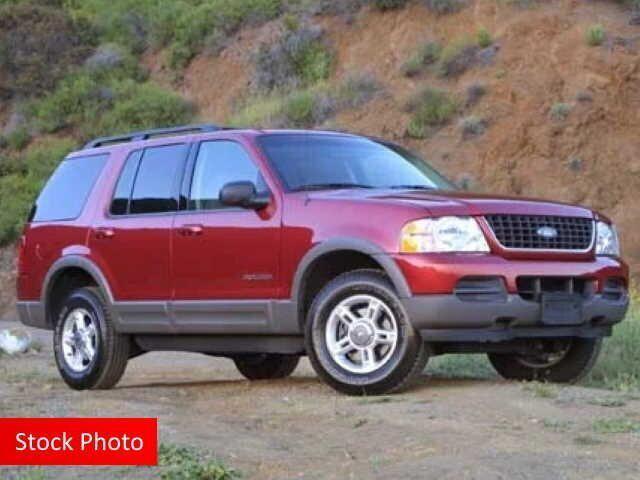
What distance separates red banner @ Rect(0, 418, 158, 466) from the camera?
6.17 m

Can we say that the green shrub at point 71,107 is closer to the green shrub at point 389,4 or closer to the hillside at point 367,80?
the hillside at point 367,80

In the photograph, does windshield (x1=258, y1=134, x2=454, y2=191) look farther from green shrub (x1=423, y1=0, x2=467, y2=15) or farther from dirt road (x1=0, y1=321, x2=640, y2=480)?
green shrub (x1=423, y1=0, x2=467, y2=15)

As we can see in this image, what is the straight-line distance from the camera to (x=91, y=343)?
1024 centimetres

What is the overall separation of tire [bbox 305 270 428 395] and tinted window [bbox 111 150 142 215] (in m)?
2.19

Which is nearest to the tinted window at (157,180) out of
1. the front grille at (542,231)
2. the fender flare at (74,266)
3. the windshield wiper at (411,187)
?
the fender flare at (74,266)

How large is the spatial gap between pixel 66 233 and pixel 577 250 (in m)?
4.07

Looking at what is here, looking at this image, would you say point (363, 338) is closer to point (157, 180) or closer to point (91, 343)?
point (157, 180)

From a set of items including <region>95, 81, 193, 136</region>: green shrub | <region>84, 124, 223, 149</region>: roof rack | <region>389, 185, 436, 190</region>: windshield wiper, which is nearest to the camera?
<region>389, 185, 436, 190</region>: windshield wiper

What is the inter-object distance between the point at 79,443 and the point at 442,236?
2770 millimetres

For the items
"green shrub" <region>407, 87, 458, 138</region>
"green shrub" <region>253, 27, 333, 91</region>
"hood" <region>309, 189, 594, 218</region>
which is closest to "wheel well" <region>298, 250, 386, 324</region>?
"hood" <region>309, 189, 594, 218</region>

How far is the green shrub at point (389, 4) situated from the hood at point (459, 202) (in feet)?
71.9

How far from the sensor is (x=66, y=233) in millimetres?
10531

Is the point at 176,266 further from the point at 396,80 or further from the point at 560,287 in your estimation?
the point at 396,80

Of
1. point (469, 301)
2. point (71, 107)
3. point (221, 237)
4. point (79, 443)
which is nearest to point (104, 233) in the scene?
point (221, 237)
